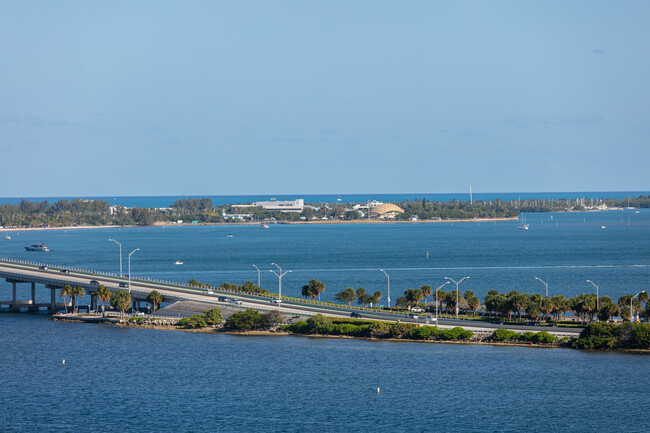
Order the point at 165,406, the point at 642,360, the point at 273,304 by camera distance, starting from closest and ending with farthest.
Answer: the point at 165,406 < the point at 642,360 < the point at 273,304

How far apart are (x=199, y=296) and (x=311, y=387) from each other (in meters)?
49.5

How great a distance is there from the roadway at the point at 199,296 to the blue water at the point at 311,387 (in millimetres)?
10070

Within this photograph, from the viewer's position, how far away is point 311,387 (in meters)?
78.3

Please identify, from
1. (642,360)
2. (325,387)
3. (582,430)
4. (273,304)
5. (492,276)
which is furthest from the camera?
(492,276)

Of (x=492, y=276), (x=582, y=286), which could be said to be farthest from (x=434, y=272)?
(x=582, y=286)

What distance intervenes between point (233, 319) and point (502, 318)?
33.0 metres

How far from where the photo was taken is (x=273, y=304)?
119 meters

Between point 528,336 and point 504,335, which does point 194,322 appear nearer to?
point 504,335

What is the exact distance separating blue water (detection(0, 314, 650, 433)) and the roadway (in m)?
10.1

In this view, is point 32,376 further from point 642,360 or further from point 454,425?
point 642,360

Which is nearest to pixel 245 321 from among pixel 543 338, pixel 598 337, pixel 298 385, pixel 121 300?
pixel 121 300

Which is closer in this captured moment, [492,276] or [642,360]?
[642,360]

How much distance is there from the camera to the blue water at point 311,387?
222 feet

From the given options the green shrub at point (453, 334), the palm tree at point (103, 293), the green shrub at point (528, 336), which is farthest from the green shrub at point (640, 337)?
the palm tree at point (103, 293)
